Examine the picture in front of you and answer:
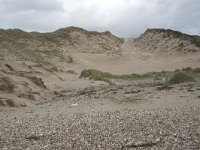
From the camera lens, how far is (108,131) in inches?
426

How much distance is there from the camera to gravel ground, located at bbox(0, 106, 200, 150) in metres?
9.49

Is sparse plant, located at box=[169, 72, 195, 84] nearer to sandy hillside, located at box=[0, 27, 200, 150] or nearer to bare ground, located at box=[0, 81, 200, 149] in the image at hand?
sandy hillside, located at box=[0, 27, 200, 150]

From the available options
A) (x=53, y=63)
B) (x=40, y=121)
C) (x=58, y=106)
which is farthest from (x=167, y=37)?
(x=40, y=121)

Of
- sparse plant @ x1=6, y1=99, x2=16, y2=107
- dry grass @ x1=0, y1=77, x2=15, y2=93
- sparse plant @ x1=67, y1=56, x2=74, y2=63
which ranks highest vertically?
sparse plant @ x1=67, y1=56, x2=74, y2=63

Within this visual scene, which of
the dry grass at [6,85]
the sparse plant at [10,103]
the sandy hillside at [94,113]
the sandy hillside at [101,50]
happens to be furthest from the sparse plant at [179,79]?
the sandy hillside at [101,50]

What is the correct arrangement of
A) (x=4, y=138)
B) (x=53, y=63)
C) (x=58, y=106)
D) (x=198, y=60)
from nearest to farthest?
(x=4, y=138) < (x=58, y=106) < (x=53, y=63) < (x=198, y=60)

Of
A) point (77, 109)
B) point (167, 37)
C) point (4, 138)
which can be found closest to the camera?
point (4, 138)

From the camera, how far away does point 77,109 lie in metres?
15.9

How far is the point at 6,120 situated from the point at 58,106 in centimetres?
343

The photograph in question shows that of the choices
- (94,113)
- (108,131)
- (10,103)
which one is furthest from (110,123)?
(10,103)

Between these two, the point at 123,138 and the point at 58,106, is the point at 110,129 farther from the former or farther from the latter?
the point at 58,106

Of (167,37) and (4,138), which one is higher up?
(167,37)

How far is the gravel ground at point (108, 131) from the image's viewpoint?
949cm

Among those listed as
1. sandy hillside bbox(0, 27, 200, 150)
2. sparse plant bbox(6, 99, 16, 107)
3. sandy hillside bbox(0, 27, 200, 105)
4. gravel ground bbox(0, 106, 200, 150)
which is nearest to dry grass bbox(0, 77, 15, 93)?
sandy hillside bbox(0, 27, 200, 150)
